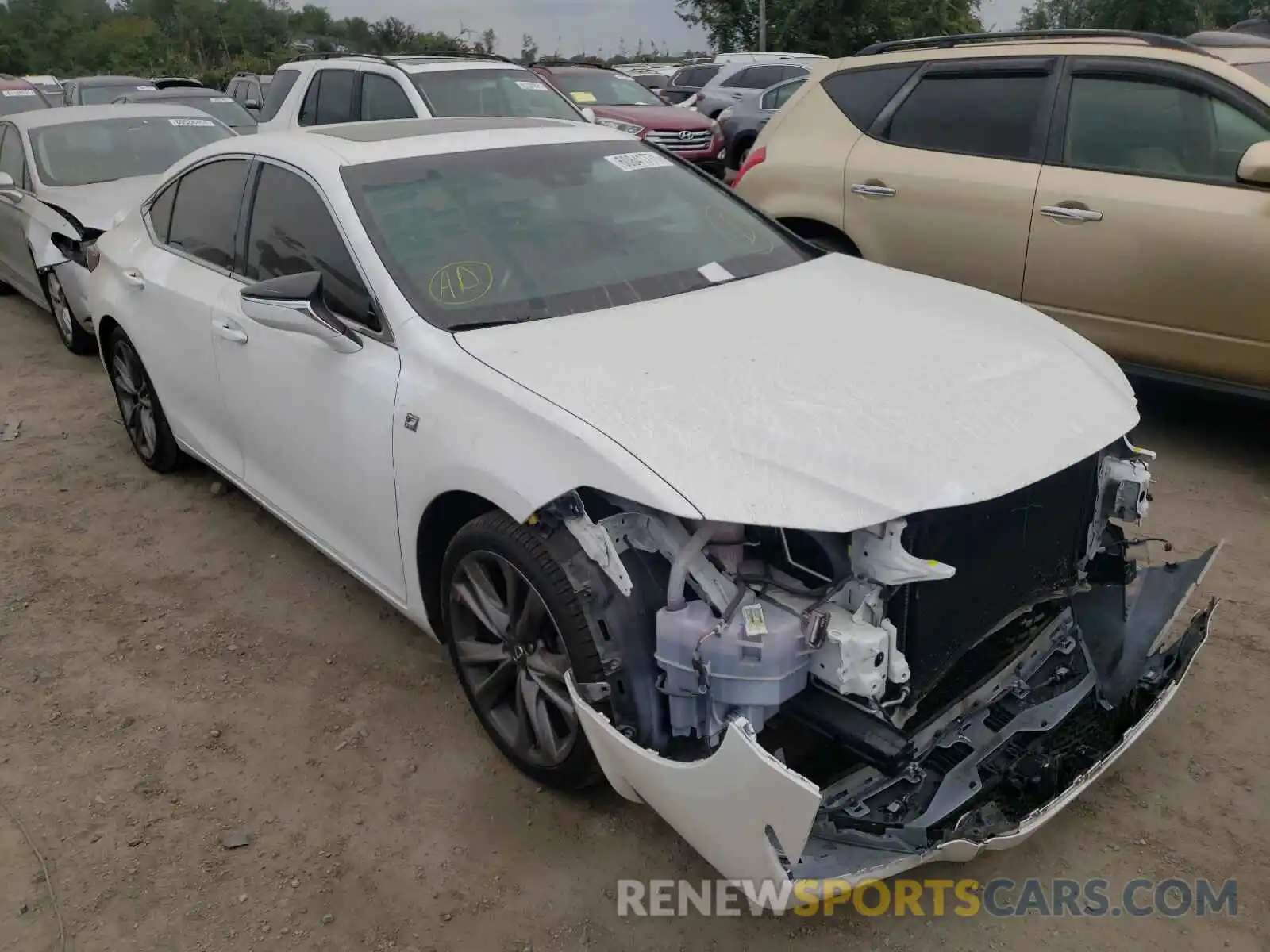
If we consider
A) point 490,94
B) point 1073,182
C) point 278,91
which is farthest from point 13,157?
point 1073,182

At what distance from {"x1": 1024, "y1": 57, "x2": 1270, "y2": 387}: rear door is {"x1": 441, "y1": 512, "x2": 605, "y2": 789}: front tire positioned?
3427 millimetres

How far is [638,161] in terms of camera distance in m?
3.82

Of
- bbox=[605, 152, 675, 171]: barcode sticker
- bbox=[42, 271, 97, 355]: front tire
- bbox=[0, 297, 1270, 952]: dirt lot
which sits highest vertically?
bbox=[605, 152, 675, 171]: barcode sticker

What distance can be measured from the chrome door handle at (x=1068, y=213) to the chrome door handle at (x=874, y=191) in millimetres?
836

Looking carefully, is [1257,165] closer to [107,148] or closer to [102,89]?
[107,148]

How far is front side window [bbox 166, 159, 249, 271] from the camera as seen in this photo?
12.7ft

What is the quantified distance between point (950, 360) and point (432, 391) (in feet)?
4.60

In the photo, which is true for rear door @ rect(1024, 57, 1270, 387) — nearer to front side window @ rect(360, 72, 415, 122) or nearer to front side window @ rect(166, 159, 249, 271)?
front side window @ rect(166, 159, 249, 271)

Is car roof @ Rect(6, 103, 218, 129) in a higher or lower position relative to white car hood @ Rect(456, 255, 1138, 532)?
higher

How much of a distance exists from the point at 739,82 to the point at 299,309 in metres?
17.0

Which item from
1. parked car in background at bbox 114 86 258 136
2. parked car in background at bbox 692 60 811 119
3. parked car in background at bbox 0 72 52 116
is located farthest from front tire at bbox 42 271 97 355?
parked car in background at bbox 692 60 811 119

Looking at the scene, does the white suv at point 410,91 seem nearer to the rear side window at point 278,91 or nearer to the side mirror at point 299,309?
the rear side window at point 278,91

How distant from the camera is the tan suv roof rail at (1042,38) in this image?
189 inches

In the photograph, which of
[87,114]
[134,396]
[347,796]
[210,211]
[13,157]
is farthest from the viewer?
[87,114]
